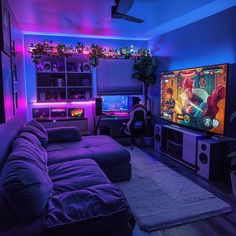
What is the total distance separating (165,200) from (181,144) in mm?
1484

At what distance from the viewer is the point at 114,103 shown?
19.0ft

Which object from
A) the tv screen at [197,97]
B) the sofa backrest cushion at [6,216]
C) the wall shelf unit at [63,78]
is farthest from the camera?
the wall shelf unit at [63,78]

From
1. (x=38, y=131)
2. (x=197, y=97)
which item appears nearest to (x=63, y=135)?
(x=38, y=131)

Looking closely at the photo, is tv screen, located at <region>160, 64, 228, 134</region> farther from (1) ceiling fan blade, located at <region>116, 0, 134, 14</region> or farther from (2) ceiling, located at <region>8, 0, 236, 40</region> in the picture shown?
(1) ceiling fan blade, located at <region>116, 0, 134, 14</region>

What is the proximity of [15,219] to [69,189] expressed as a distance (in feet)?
1.84

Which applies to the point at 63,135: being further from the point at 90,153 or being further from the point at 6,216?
the point at 6,216

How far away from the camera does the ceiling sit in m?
3.10

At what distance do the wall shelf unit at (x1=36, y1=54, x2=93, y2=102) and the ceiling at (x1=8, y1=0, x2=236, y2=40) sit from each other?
0.65 meters

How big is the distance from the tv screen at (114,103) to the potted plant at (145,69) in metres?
0.64

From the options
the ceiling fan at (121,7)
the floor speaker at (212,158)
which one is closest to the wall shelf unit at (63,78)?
the ceiling fan at (121,7)

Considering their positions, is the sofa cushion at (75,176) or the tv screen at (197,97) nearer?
the sofa cushion at (75,176)

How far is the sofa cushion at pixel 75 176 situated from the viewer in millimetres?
2024

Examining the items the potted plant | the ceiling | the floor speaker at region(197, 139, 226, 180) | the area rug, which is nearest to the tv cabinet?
the floor speaker at region(197, 139, 226, 180)

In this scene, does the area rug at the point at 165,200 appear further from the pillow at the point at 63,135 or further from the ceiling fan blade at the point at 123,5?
the ceiling fan blade at the point at 123,5
